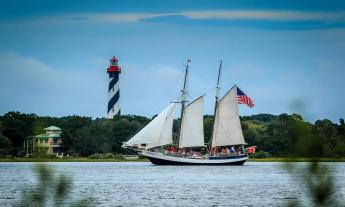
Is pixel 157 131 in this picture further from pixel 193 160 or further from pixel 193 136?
pixel 193 160

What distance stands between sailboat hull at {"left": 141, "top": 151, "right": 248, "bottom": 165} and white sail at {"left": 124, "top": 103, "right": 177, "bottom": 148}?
4382 mm

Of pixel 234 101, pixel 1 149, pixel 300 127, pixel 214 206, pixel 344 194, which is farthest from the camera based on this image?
pixel 1 149

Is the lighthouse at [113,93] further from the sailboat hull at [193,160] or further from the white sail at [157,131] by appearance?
the white sail at [157,131]

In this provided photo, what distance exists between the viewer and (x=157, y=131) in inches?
3278

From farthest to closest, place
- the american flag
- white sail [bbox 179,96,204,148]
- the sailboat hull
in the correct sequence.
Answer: the sailboat hull, white sail [bbox 179,96,204,148], the american flag

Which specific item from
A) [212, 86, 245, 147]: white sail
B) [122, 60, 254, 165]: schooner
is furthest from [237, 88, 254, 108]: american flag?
[212, 86, 245, 147]: white sail

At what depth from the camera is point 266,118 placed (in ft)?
569

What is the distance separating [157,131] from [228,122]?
735 centimetres

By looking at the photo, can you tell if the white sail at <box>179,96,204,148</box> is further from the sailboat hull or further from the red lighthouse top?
the red lighthouse top

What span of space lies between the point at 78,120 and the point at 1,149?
796 inches

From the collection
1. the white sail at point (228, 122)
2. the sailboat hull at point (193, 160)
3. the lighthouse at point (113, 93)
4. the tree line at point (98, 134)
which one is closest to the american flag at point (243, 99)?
the white sail at point (228, 122)

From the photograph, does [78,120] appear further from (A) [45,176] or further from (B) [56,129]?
(A) [45,176]

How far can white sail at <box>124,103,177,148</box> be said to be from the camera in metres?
83.2

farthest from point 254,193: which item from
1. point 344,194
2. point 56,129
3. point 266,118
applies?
point 266,118
